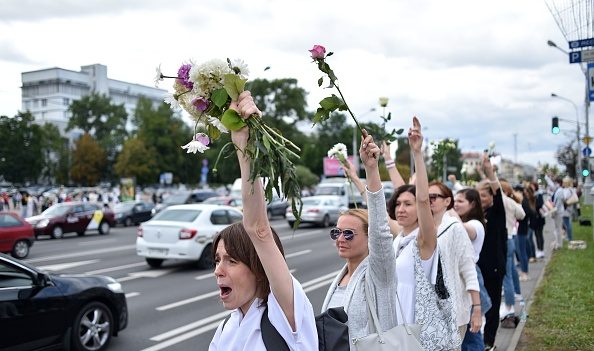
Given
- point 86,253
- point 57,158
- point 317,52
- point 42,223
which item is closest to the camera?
point 317,52

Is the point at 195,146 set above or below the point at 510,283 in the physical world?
above

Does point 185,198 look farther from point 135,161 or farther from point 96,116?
point 96,116

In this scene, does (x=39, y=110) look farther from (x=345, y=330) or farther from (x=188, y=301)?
(x=345, y=330)

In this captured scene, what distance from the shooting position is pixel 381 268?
2.83 m

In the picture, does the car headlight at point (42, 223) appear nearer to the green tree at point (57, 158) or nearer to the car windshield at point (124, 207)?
the car windshield at point (124, 207)

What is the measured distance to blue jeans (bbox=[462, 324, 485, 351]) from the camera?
4.68 m

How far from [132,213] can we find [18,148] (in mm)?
21803

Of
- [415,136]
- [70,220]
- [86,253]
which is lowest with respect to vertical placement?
[86,253]

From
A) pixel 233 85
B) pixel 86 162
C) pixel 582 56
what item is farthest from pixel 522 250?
pixel 86 162

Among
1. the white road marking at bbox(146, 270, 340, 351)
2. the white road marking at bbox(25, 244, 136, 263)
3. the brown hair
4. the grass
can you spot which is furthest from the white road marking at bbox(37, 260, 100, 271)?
the brown hair

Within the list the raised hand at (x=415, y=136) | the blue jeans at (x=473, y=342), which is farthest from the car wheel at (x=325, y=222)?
the raised hand at (x=415, y=136)

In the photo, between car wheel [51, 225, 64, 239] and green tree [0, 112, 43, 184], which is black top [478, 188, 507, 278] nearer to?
car wheel [51, 225, 64, 239]

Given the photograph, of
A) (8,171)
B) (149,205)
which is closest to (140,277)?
(149,205)

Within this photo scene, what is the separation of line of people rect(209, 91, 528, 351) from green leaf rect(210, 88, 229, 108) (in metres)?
0.06
